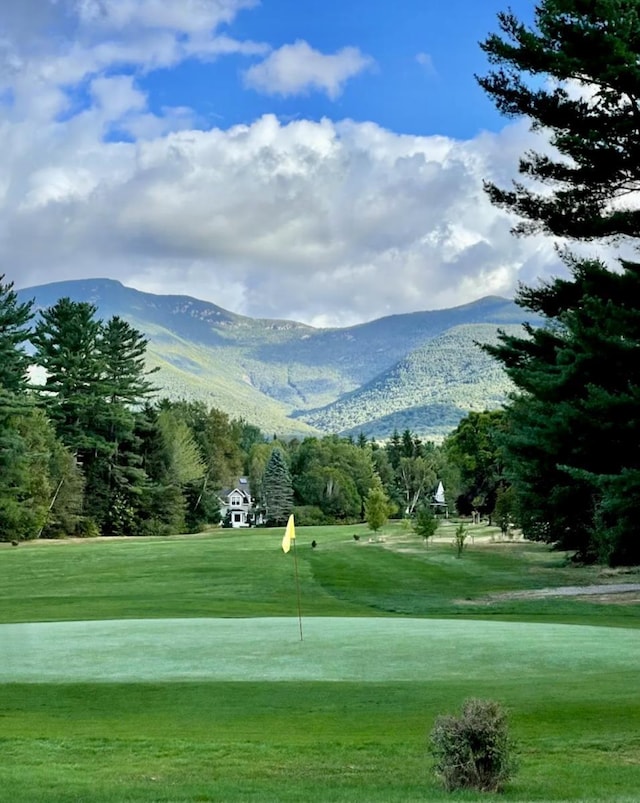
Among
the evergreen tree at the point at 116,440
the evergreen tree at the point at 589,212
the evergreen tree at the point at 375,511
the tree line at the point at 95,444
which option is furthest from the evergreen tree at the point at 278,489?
the evergreen tree at the point at 589,212

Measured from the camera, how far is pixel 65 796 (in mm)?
7969

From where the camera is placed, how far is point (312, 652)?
1667 cm

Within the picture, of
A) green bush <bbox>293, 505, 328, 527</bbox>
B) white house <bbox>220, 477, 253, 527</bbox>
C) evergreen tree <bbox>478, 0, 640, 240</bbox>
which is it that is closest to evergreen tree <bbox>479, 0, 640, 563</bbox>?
evergreen tree <bbox>478, 0, 640, 240</bbox>

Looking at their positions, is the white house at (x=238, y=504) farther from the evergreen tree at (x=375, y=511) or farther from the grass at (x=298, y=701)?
the grass at (x=298, y=701)

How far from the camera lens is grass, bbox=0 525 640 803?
8578 millimetres

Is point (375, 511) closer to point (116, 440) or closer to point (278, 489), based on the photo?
point (116, 440)

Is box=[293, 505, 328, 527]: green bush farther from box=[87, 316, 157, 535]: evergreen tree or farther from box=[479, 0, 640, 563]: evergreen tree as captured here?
box=[479, 0, 640, 563]: evergreen tree

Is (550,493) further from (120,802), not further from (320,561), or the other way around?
(320,561)

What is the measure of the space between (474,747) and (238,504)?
133 m

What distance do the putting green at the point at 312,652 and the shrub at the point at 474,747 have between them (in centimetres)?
593

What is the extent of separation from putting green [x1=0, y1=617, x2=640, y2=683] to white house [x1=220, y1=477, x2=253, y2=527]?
11334 cm

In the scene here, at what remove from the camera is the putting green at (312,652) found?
14.6 metres

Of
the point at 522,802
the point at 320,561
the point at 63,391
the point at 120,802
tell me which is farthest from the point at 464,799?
the point at 63,391

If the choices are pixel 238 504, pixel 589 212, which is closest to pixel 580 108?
pixel 589 212
